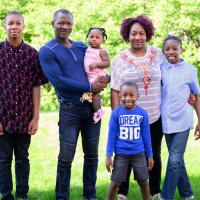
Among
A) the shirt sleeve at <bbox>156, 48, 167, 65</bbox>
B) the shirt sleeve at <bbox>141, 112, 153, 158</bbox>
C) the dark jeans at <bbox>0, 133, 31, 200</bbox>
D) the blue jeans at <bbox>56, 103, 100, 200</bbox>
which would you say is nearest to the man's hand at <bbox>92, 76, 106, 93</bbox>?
the blue jeans at <bbox>56, 103, 100, 200</bbox>

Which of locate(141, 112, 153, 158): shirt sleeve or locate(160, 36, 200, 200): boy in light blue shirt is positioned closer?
locate(141, 112, 153, 158): shirt sleeve

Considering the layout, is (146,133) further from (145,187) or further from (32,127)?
(32,127)

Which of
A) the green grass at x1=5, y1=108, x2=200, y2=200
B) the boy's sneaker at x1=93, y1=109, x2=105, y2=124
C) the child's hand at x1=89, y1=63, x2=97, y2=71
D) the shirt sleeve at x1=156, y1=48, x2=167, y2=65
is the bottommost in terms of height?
the green grass at x1=5, y1=108, x2=200, y2=200

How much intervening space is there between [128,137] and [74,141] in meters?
0.71

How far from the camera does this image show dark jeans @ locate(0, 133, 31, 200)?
5.42 m

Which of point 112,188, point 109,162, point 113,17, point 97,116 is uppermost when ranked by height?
point 113,17

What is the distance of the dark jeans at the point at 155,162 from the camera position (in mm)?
5518

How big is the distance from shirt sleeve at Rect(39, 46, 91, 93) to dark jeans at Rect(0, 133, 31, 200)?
0.78 m

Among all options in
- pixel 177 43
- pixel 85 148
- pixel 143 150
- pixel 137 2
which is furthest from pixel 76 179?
pixel 137 2

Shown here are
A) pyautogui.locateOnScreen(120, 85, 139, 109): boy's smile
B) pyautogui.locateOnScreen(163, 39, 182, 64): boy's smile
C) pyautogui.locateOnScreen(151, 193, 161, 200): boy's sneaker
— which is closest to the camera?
pyautogui.locateOnScreen(120, 85, 139, 109): boy's smile

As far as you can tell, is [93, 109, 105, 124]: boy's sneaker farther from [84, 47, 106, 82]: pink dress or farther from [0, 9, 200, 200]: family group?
[84, 47, 106, 82]: pink dress

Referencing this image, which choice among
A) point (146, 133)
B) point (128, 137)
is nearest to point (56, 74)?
point (128, 137)

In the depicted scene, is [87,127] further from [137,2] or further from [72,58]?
[137,2]

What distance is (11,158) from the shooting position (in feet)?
18.1
